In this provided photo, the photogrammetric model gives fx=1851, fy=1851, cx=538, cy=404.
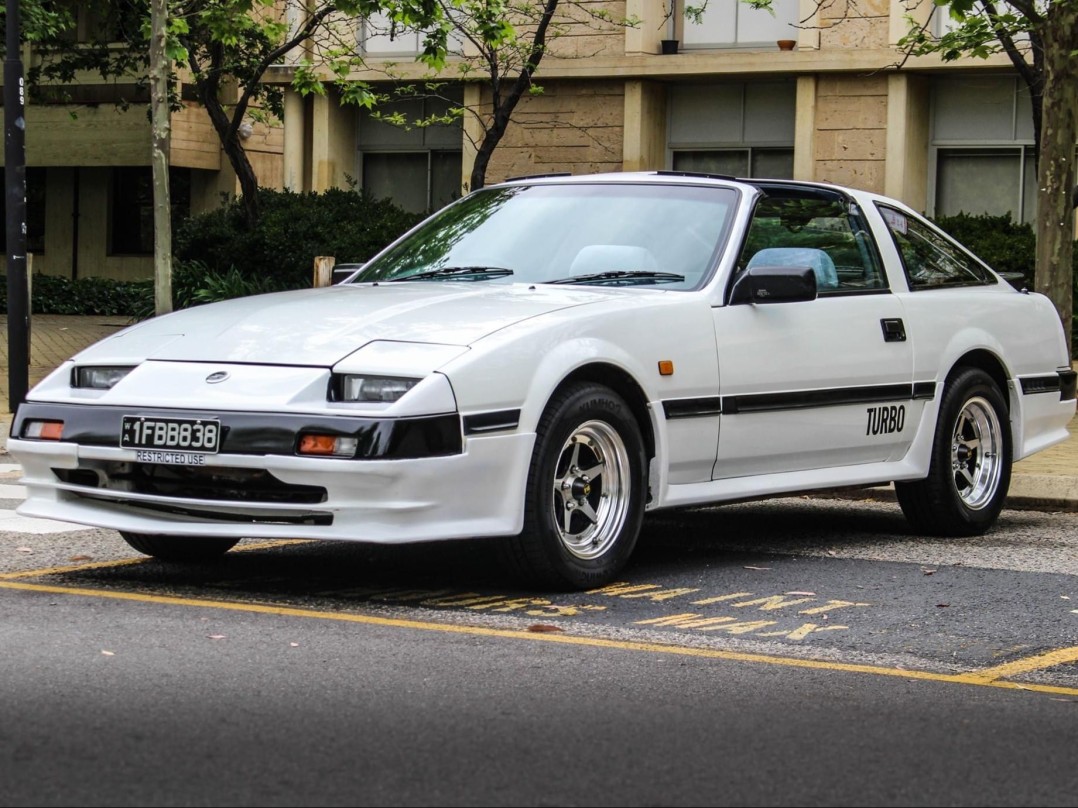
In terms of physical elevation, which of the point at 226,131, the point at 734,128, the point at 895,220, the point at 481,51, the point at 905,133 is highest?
the point at 481,51

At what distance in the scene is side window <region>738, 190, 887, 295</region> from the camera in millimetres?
8102

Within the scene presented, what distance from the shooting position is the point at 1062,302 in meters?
15.3

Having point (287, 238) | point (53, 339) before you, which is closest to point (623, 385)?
point (53, 339)

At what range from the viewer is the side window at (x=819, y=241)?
8102 millimetres

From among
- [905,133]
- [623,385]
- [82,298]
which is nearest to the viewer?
[623,385]

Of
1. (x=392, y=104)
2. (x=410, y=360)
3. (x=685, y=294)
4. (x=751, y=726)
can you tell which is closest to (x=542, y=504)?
(x=410, y=360)

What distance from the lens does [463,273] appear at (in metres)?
7.96

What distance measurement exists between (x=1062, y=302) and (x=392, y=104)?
17.1 metres

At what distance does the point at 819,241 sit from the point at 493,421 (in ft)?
8.67

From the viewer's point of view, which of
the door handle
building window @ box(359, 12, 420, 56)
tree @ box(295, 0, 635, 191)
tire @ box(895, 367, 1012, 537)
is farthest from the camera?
building window @ box(359, 12, 420, 56)

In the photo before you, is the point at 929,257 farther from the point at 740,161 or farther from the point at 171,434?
the point at 740,161

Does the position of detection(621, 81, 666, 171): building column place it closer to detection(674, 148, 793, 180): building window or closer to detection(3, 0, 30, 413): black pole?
detection(674, 148, 793, 180): building window

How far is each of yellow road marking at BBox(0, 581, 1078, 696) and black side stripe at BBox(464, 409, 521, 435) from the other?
70 cm

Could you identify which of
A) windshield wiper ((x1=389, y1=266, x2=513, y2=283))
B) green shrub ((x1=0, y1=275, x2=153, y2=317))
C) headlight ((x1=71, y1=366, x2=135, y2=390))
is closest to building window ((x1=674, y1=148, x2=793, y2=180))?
green shrub ((x1=0, y1=275, x2=153, y2=317))
